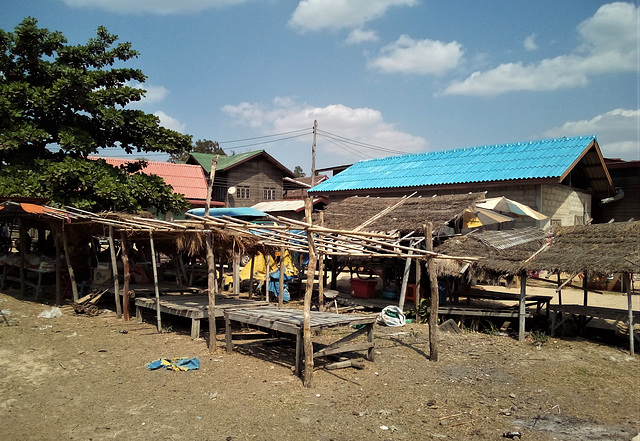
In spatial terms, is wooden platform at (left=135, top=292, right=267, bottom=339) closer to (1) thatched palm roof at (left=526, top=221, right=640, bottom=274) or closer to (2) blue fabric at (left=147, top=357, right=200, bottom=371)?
(2) blue fabric at (left=147, top=357, right=200, bottom=371)

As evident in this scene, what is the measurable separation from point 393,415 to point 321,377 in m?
1.76

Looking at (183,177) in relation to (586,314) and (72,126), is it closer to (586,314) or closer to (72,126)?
(72,126)

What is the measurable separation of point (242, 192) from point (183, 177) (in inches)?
163

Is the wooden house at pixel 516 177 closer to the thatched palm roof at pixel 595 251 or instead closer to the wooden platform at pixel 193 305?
the thatched palm roof at pixel 595 251

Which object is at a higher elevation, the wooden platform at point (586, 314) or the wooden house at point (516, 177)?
the wooden house at point (516, 177)

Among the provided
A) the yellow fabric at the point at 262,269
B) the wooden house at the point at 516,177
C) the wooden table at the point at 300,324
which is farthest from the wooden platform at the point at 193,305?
the wooden house at the point at 516,177

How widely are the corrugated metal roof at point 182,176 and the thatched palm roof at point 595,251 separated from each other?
867 inches

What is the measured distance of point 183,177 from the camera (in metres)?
31.0

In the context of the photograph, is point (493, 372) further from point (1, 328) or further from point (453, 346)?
point (1, 328)

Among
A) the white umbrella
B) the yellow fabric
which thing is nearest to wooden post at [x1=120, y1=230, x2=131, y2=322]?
the yellow fabric

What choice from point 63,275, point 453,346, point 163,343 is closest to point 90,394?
point 163,343

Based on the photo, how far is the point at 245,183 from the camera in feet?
108

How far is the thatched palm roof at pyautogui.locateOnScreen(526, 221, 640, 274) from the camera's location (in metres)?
9.34

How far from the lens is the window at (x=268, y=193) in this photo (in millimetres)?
34031
